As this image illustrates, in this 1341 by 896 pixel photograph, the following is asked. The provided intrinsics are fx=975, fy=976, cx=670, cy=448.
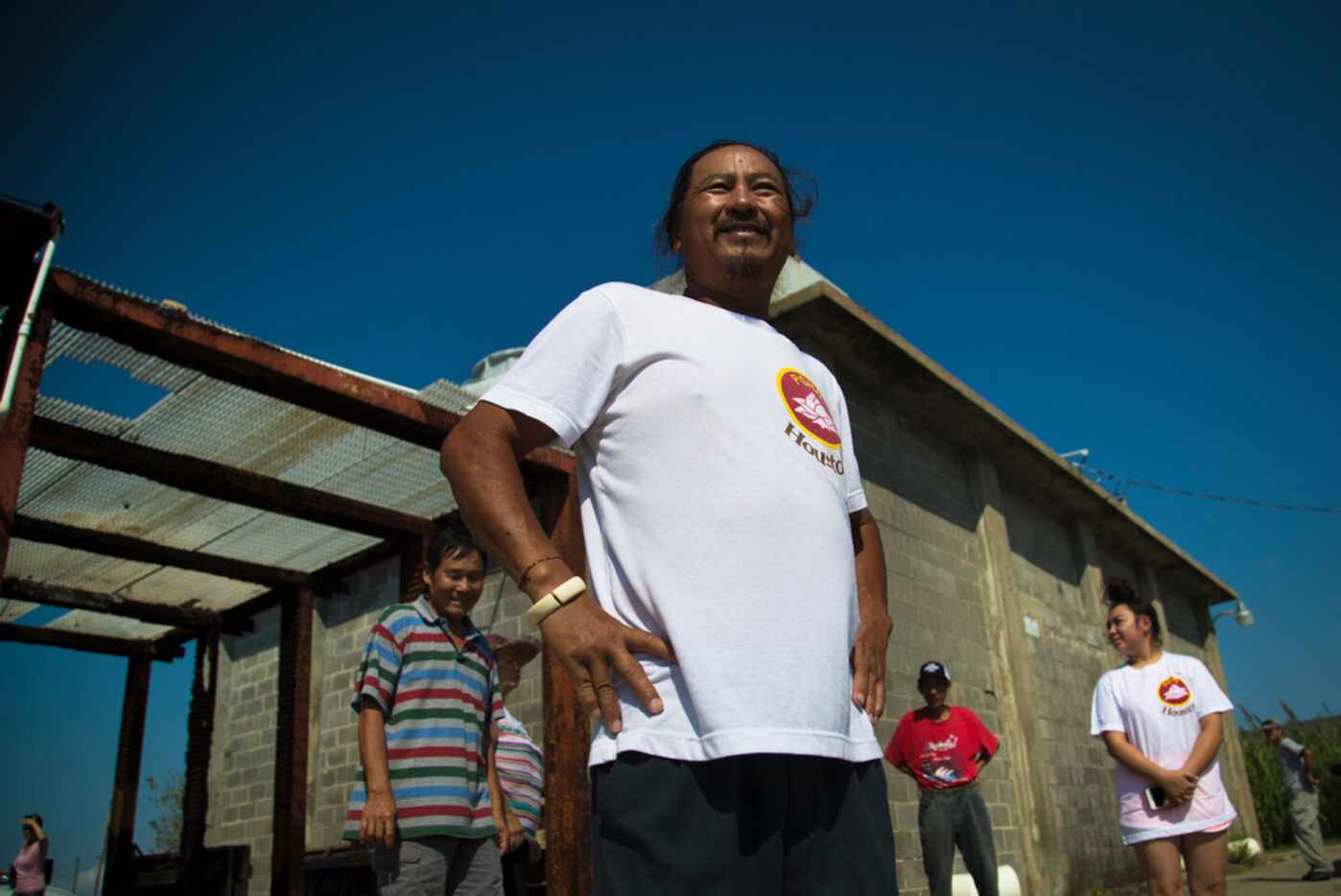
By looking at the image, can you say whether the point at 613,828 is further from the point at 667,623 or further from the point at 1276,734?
the point at 1276,734

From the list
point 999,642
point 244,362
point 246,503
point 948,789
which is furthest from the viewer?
point 999,642

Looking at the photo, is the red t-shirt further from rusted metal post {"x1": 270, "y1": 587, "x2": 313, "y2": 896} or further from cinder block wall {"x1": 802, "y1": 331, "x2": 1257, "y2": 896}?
rusted metal post {"x1": 270, "y1": 587, "x2": 313, "y2": 896}

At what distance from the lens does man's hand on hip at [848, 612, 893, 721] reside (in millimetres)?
1359

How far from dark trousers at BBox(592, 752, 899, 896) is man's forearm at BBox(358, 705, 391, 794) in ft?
5.73

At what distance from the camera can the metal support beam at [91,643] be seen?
7.88 metres

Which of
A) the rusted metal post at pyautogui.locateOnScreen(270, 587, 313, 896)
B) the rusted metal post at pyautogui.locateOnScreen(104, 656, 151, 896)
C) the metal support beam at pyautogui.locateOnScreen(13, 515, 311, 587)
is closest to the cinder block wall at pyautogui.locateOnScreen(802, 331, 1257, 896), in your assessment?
the rusted metal post at pyautogui.locateOnScreen(270, 587, 313, 896)

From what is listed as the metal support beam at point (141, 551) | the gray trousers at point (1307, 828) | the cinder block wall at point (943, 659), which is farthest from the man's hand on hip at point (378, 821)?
the gray trousers at point (1307, 828)

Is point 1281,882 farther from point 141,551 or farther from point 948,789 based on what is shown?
point 141,551

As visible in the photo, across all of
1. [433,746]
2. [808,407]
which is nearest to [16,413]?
[433,746]

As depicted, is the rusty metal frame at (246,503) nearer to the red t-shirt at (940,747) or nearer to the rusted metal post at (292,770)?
the rusted metal post at (292,770)

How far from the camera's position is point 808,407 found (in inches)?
58.5

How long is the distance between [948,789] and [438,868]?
3.76 metres

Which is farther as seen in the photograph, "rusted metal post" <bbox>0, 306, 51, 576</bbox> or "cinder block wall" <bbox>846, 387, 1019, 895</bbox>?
"cinder block wall" <bbox>846, 387, 1019, 895</bbox>

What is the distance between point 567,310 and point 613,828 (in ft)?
2.32
